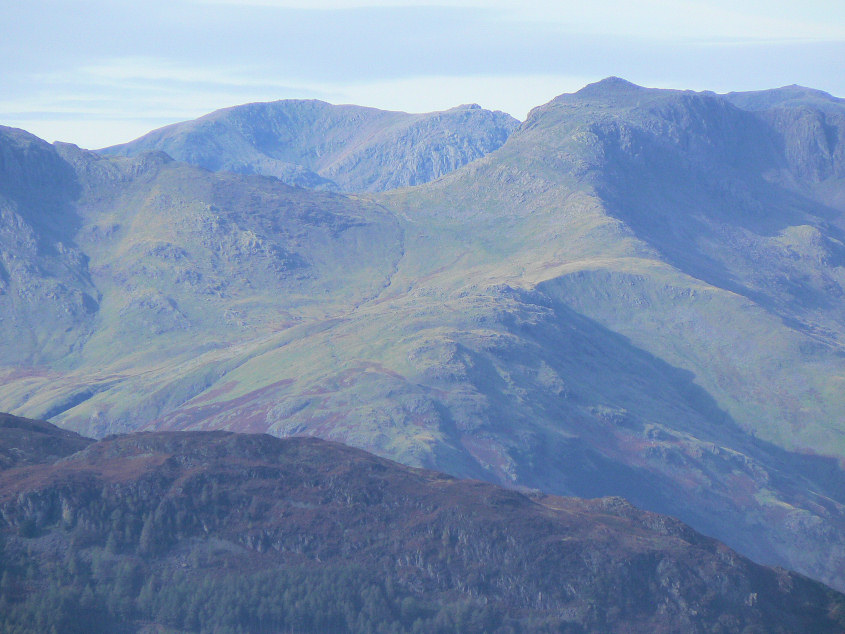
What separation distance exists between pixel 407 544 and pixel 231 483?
3124 centimetres

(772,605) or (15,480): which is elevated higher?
(15,480)

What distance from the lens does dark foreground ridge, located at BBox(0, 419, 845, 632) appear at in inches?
6088

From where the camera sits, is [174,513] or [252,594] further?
[174,513]

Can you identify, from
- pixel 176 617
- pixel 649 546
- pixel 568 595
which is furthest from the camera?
pixel 649 546

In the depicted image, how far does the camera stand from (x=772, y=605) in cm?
16512

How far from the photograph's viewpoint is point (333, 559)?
546 feet

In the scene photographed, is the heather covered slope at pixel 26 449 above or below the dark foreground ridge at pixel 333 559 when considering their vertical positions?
above

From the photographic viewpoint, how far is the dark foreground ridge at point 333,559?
507ft

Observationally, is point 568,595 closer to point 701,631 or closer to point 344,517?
point 701,631

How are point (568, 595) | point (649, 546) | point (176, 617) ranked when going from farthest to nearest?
1. point (649, 546)
2. point (568, 595)
3. point (176, 617)

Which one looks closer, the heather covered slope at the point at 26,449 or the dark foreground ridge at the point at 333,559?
the dark foreground ridge at the point at 333,559

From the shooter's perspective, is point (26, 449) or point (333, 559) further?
point (26, 449)

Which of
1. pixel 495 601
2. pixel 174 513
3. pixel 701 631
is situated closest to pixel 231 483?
pixel 174 513

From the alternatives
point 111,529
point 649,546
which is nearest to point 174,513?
point 111,529
